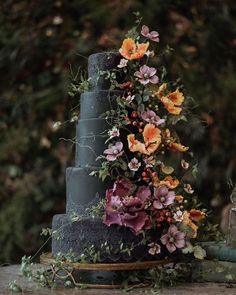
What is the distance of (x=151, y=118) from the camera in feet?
4.27

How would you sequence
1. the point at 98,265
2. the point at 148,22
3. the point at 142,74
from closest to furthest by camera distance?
the point at 98,265 < the point at 142,74 < the point at 148,22

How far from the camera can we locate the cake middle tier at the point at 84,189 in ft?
4.24

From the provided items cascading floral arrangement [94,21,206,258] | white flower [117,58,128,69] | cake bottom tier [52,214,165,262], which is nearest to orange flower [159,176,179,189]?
cascading floral arrangement [94,21,206,258]

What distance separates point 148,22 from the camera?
2.66m

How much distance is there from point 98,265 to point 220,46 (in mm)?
1760

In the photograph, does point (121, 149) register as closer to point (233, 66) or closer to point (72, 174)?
point (72, 174)

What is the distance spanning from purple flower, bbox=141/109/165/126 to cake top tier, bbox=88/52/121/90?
0.31 feet

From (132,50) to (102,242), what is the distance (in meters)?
0.35

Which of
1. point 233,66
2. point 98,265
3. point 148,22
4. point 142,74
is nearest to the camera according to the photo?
point 98,265

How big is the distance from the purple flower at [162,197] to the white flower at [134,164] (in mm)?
52

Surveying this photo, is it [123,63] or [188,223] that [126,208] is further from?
[123,63]

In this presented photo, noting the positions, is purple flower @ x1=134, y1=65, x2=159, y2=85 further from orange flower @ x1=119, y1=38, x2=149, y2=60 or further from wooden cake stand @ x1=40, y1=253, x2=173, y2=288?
wooden cake stand @ x1=40, y1=253, x2=173, y2=288

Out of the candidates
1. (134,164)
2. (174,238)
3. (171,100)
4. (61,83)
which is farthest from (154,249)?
(61,83)

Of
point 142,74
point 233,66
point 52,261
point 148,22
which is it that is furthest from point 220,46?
point 52,261
